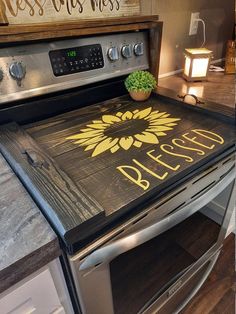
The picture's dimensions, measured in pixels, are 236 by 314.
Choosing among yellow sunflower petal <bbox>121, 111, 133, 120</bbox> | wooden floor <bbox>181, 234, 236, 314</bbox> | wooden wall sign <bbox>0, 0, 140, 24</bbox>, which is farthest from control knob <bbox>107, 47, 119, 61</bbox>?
wooden floor <bbox>181, 234, 236, 314</bbox>

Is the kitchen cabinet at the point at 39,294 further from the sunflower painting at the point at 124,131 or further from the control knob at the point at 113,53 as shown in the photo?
the control knob at the point at 113,53

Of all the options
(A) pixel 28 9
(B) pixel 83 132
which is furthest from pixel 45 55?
(B) pixel 83 132

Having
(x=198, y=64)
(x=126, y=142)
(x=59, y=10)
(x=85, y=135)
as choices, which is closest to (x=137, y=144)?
(x=126, y=142)

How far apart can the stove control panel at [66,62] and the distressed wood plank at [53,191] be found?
0.22m

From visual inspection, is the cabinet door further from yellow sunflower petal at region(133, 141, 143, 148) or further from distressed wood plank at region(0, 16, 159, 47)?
distressed wood plank at region(0, 16, 159, 47)

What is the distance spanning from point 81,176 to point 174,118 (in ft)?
1.34

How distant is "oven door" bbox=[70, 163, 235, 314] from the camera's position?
46cm

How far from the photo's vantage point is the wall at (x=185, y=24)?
112cm

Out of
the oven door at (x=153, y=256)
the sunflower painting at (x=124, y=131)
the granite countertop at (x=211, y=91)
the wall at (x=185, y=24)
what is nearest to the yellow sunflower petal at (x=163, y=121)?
the sunflower painting at (x=124, y=131)

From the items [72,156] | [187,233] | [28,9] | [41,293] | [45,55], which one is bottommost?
[187,233]

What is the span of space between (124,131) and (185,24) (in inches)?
35.3

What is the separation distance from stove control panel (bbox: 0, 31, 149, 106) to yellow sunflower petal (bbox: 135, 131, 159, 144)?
1.03 ft

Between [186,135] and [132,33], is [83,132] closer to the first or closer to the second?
[186,135]

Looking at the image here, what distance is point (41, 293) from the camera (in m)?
0.46
